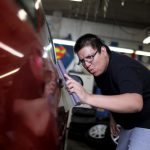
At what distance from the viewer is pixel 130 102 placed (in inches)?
64.3

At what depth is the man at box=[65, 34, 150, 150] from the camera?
1624 millimetres

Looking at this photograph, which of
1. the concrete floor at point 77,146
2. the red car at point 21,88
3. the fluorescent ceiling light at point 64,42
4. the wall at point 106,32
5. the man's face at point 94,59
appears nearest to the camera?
the red car at point 21,88

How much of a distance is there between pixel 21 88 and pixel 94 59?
118 centimetres

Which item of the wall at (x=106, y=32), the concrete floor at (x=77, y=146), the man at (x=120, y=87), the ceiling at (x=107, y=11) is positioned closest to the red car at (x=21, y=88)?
the man at (x=120, y=87)

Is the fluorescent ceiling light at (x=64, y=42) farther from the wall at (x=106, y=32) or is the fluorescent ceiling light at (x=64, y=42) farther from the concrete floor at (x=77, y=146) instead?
the concrete floor at (x=77, y=146)

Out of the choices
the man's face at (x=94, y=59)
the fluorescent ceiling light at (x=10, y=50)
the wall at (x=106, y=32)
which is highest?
the wall at (x=106, y=32)

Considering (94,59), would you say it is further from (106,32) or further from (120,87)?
(106,32)

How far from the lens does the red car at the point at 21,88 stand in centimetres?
71

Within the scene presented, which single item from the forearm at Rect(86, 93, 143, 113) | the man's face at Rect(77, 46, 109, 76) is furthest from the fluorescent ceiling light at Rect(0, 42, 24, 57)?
the man's face at Rect(77, 46, 109, 76)

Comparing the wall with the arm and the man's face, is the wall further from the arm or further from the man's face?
the arm

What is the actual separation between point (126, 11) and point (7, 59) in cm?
985

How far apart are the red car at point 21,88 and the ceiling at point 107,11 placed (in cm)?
845

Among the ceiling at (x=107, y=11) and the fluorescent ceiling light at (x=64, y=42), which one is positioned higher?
the ceiling at (x=107, y=11)

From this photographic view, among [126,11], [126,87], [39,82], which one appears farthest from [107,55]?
[126,11]
